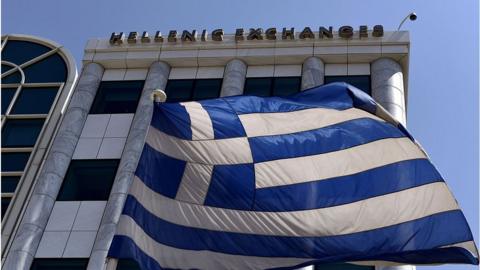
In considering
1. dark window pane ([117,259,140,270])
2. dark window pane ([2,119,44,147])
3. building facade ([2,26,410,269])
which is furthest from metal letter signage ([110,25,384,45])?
dark window pane ([117,259,140,270])

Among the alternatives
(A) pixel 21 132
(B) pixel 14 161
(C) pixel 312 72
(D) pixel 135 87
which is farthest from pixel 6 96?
(C) pixel 312 72

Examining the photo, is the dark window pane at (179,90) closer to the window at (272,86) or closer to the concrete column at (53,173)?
the window at (272,86)

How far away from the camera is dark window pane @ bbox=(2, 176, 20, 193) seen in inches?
1045

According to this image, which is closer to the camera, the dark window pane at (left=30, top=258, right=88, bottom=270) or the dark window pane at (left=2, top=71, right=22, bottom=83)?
the dark window pane at (left=30, top=258, right=88, bottom=270)

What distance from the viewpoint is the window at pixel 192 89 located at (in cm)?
2930

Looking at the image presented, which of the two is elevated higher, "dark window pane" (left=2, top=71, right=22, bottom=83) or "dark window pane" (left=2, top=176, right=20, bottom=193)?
"dark window pane" (left=2, top=71, right=22, bottom=83)

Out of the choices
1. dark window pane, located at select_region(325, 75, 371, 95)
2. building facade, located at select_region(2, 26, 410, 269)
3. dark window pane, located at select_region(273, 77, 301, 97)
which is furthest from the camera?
dark window pane, located at select_region(273, 77, 301, 97)

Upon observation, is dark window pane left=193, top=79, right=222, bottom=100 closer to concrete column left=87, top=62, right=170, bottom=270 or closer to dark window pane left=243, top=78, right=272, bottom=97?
dark window pane left=243, top=78, right=272, bottom=97

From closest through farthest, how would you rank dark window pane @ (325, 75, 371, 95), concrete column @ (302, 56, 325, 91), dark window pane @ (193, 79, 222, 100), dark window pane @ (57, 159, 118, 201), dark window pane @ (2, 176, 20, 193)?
dark window pane @ (57, 159, 118, 201), dark window pane @ (2, 176, 20, 193), concrete column @ (302, 56, 325, 91), dark window pane @ (325, 75, 371, 95), dark window pane @ (193, 79, 222, 100)

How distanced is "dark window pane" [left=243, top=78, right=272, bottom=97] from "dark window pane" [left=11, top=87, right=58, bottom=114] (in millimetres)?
7127

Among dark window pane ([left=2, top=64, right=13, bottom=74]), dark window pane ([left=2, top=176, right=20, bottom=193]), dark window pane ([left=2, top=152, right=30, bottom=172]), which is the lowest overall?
dark window pane ([left=2, top=176, right=20, bottom=193])

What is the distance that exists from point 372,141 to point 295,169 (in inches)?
79.8

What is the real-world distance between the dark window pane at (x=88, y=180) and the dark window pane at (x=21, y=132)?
2217mm

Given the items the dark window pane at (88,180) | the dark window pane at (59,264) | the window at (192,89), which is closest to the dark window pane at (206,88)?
the window at (192,89)
